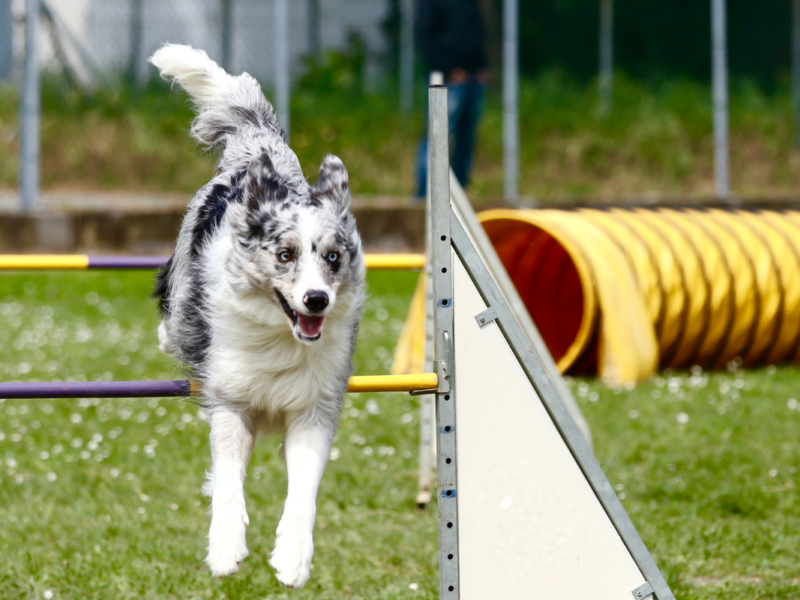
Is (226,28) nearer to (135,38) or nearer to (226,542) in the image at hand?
(135,38)

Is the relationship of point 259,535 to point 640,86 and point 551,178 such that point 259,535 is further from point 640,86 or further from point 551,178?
point 640,86

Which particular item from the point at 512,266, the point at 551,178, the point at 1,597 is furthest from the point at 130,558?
the point at 551,178

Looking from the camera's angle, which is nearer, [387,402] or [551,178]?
[387,402]

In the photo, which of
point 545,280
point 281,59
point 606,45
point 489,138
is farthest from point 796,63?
point 545,280

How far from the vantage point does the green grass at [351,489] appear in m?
3.63

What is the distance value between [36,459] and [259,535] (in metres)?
1.51

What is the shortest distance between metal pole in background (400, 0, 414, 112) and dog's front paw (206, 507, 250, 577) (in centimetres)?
951

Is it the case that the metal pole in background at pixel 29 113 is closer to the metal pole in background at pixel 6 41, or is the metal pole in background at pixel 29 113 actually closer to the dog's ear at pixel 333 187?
the metal pole in background at pixel 6 41

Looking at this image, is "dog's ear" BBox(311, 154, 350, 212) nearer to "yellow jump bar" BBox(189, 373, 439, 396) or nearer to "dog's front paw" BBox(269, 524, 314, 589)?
"yellow jump bar" BBox(189, 373, 439, 396)

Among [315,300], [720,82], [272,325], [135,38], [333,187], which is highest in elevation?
[135,38]

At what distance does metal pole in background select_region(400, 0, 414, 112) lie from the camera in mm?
11609

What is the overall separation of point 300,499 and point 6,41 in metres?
10.7

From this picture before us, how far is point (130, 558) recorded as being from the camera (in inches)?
149

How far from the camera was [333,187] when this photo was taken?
104 inches
